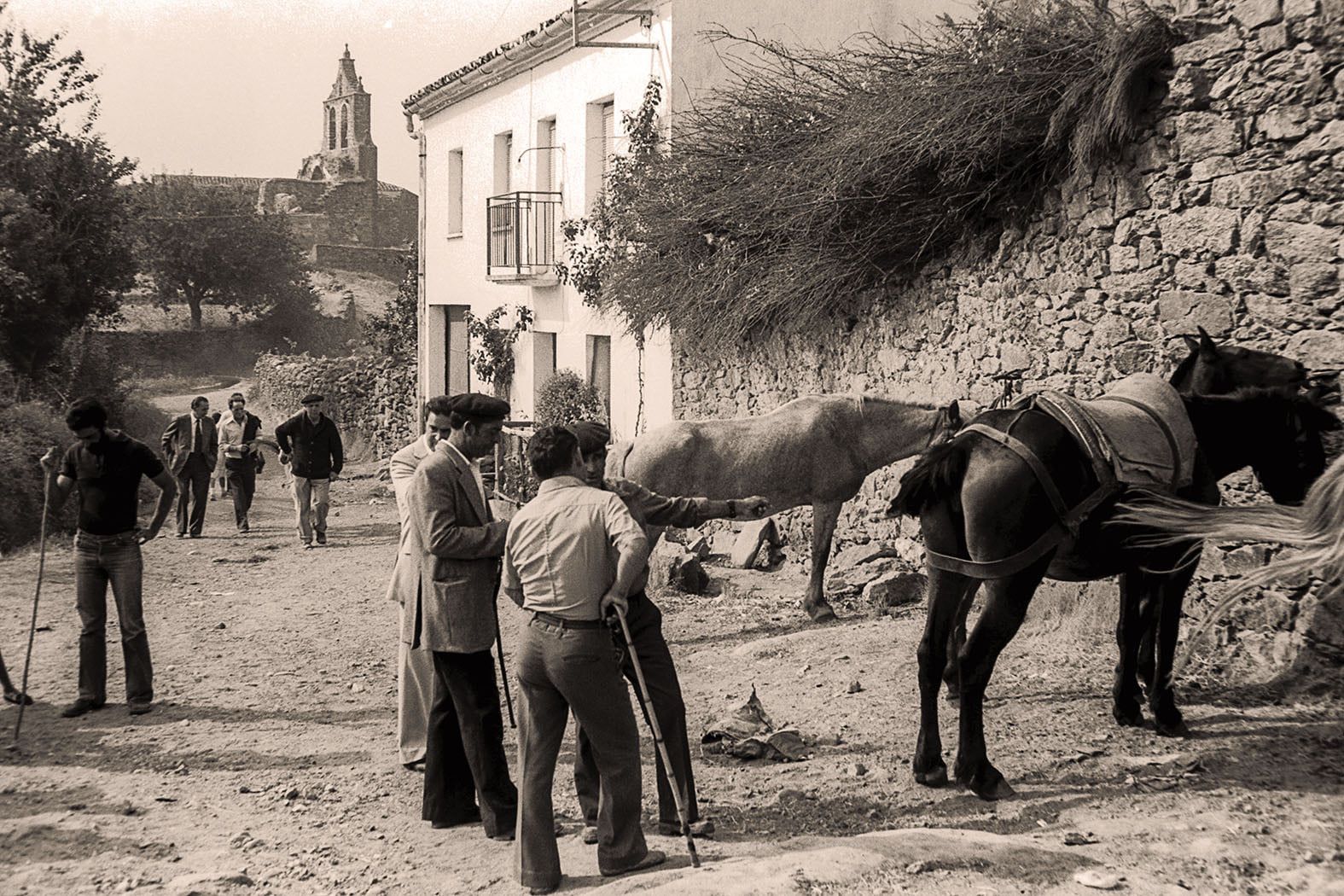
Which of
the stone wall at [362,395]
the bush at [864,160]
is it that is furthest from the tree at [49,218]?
the bush at [864,160]

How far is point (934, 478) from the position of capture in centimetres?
614

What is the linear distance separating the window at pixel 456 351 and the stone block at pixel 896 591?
1560 cm

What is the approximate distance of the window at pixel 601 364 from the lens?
1808cm

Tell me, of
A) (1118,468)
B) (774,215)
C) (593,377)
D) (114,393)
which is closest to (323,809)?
(1118,468)

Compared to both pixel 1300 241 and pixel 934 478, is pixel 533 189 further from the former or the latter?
pixel 934 478

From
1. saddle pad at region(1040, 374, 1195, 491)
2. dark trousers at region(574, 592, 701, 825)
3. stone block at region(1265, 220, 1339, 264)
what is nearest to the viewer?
dark trousers at region(574, 592, 701, 825)

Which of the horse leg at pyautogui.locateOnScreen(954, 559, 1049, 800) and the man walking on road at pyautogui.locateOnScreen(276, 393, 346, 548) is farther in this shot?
the man walking on road at pyautogui.locateOnScreen(276, 393, 346, 548)

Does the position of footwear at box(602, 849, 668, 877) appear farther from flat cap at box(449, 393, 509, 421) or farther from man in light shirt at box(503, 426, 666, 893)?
flat cap at box(449, 393, 509, 421)

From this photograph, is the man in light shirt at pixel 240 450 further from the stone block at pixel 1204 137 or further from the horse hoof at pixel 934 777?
the horse hoof at pixel 934 777

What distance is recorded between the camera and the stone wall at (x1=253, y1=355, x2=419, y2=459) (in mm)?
27438

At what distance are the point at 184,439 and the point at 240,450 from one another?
0.81 m

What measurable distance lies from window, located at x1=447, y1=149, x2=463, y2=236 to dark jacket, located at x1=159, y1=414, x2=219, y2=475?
357 inches

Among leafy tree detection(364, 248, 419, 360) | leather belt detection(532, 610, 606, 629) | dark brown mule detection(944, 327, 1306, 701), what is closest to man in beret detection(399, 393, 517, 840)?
leather belt detection(532, 610, 606, 629)

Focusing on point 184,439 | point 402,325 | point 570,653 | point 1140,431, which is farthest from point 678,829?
point 402,325
